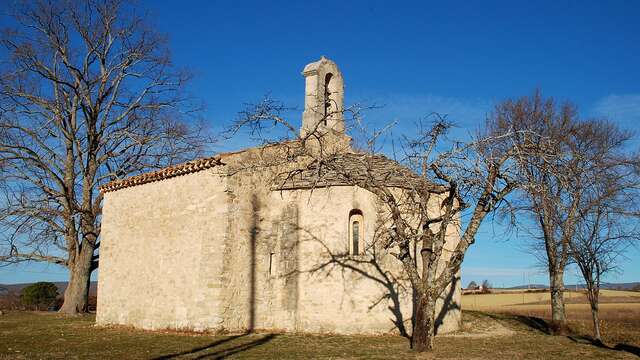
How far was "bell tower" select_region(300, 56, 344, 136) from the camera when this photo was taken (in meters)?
18.3

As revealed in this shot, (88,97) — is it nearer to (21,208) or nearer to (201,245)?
(21,208)

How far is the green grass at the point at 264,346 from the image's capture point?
11.5 m

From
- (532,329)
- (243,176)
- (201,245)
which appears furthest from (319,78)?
(532,329)

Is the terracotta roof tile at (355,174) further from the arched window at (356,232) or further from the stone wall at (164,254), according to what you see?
the stone wall at (164,254)

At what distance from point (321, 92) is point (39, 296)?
61.0ft

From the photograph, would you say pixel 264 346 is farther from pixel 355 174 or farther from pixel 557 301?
pixel 557 301

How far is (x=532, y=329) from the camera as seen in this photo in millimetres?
18641

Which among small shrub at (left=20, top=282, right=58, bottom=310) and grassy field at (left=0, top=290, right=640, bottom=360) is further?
small shrub at (left=20, top=282, right=58, bottom=310)

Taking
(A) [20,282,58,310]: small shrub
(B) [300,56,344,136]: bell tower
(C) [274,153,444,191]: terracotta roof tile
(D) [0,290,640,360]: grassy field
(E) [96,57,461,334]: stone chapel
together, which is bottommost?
(D) [0,290,640,360]: grassy field

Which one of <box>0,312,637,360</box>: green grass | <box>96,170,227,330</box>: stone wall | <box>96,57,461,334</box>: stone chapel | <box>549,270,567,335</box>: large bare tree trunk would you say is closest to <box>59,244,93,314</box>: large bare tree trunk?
<box>96,170,227,330</box>: stone wall

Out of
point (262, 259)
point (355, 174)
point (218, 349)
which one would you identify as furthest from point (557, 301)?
point (218, 349)

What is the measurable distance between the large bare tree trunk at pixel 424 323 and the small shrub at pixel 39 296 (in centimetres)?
2164

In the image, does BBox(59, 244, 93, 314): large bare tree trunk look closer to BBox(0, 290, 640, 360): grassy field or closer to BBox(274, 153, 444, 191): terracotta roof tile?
BBox(0, 290, 640, 360): grassy field

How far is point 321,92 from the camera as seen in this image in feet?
60.3
